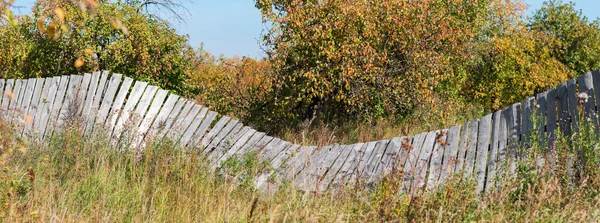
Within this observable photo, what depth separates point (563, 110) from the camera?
18.5ft

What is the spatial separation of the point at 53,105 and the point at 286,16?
3.66 m

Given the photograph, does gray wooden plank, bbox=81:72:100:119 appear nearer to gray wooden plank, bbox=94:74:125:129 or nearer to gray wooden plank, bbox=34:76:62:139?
gray wooden plank, bbox=94:74:125:129

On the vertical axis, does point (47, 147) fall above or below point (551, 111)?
below

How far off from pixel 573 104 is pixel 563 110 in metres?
0.12

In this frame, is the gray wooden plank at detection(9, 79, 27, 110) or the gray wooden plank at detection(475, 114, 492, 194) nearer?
the gray wooden plank at detection(475, 114, 492, 194)

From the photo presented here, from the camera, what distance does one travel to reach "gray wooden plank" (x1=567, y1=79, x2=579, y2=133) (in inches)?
217

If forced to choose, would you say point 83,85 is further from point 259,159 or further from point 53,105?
point 259,159

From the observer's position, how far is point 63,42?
1207cm

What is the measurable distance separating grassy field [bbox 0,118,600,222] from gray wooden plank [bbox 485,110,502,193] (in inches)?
17.0

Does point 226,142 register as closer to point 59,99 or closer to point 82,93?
point 82,93

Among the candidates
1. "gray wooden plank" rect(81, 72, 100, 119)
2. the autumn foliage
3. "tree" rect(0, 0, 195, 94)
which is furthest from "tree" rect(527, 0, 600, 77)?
"gray wooden plank" rect(81, 72, 100, 119)

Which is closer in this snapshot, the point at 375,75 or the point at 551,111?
the point at 551,111

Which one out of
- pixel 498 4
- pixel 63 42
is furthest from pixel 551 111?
pixel 498 4

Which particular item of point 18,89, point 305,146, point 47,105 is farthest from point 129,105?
point 18,89
